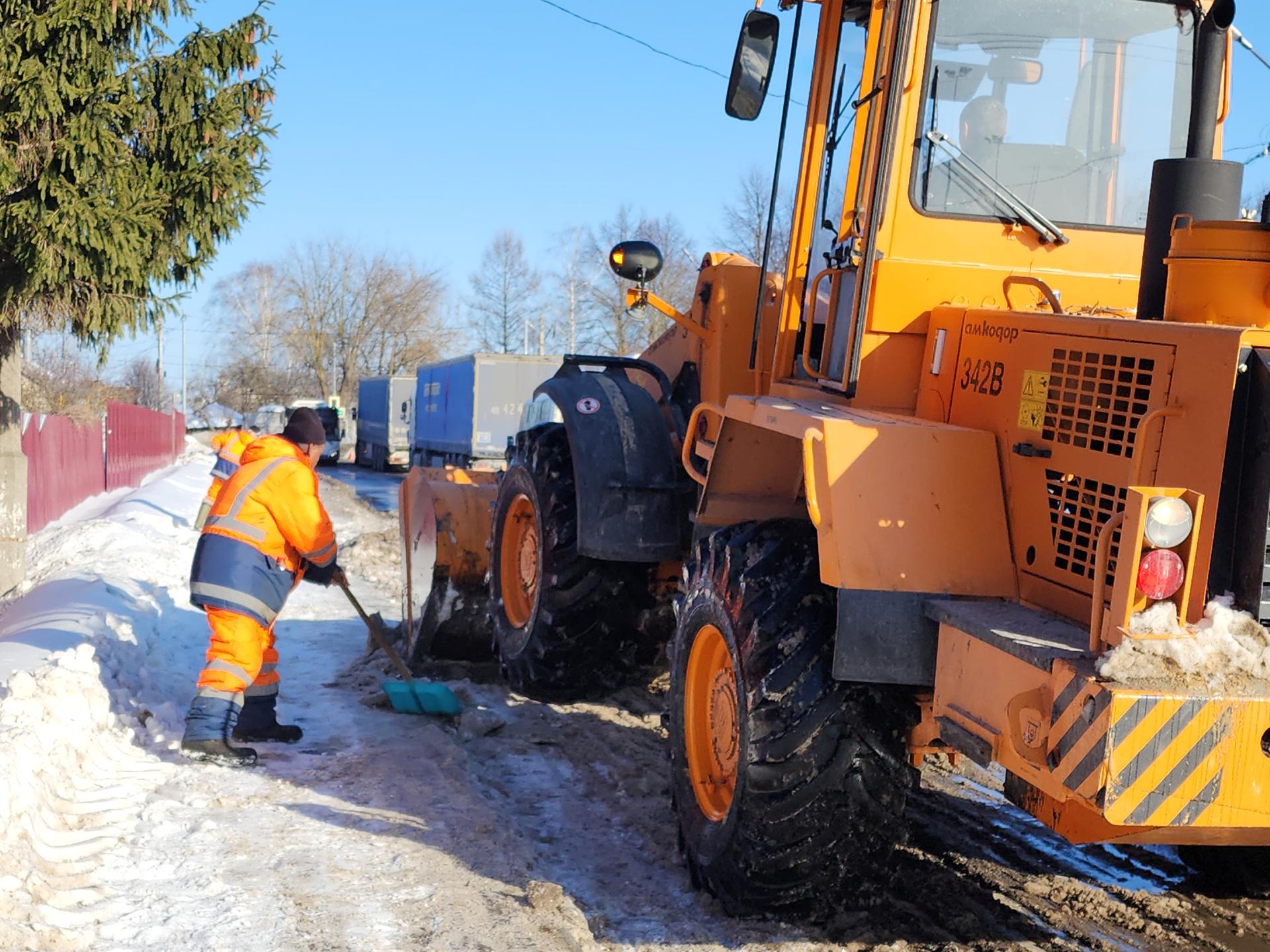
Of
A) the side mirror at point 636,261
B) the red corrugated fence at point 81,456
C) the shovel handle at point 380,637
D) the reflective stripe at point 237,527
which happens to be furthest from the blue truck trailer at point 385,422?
the side mirror at point 636,261

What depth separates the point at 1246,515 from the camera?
2.76 metres

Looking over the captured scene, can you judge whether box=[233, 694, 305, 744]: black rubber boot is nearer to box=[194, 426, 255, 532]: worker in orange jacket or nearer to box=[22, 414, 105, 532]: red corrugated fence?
box=[194, 426, 255, 532]: worker in orange jacket

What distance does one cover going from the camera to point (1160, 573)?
262 centimetres

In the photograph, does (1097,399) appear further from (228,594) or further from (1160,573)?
(228,594)

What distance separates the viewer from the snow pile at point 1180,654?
8.52ft

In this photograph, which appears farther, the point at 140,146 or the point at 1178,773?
the point at 140,146

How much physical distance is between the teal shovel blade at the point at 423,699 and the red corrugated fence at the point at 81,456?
26.8 feet

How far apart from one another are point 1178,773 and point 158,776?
13.7 feet

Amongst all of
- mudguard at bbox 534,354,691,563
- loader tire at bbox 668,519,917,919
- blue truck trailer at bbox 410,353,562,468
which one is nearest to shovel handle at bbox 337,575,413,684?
mudguard at bbox 534,354,691,563

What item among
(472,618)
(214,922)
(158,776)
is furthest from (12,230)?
(214,922)

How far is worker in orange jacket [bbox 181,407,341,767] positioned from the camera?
5645mm

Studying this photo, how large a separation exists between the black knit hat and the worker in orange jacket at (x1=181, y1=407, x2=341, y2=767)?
64mm

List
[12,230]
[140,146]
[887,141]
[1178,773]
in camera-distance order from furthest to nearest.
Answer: [140,146] < [12,230] < [887,141] < [1178,773]

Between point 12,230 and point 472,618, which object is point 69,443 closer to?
point 12,230
